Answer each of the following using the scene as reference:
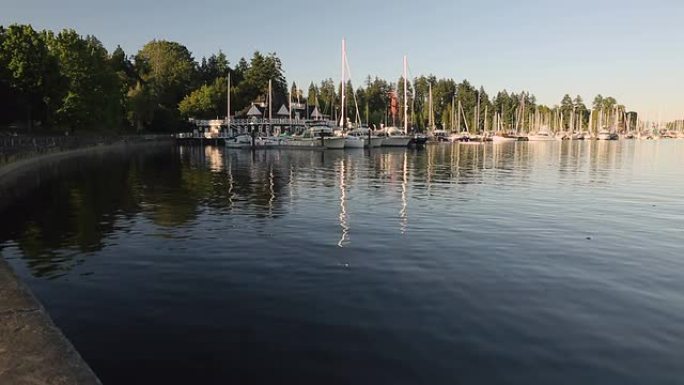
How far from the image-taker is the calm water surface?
8992 millimetres

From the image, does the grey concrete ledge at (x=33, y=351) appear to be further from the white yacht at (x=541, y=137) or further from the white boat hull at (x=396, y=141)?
the white yacht at (x=541, y=137)

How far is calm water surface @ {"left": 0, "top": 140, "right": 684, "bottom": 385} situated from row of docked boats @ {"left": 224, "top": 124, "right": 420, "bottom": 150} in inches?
2957

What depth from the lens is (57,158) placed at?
217ft

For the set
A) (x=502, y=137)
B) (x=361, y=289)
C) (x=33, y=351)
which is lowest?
(x=361, y=289)

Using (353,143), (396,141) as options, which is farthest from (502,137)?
(353,143)

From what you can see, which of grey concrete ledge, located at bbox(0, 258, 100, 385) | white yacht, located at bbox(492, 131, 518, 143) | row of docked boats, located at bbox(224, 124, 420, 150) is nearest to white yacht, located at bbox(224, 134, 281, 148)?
row of docked boats, located at bbox(224, 124, 420, 150)

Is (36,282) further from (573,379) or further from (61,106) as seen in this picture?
(61,106)

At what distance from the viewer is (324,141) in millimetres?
102562

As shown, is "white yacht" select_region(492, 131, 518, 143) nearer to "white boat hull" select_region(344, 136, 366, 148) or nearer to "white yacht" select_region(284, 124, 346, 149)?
"white boat hull" select_region(344, 136, 366, 148)

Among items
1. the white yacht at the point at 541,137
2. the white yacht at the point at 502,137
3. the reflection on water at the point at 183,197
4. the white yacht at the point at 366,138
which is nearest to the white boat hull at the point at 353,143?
the white yacht at the point at 366,138

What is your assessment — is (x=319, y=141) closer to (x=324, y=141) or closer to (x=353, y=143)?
(x=324, y=141)

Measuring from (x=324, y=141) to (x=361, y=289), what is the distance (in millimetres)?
90394

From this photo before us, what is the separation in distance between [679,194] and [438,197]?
1581 cm

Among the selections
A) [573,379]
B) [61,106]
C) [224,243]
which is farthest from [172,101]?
[573,379]
